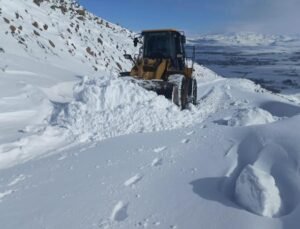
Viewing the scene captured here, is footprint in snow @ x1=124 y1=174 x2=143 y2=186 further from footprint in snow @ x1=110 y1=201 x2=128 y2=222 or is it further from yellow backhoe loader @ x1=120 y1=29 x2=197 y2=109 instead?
yellow backhoe loader @ x1=120 y1=29 x2=197 y2=109

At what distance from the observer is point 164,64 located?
12719mm

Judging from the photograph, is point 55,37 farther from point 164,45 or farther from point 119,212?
point 119,212

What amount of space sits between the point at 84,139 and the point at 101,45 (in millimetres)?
18101

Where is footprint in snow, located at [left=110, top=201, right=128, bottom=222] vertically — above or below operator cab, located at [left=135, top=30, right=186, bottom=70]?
below

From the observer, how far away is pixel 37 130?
895cm

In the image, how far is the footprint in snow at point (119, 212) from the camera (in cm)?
511

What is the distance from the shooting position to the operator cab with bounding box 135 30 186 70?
1309cm

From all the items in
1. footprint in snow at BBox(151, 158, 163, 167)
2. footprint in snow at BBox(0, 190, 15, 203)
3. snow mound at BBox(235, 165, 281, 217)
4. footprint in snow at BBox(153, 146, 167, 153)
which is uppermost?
snow mound at BBox(235, 165, 281, 217)

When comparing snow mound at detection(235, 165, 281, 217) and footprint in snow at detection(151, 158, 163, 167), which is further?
footprint in snow at detection(151, 158, 163, 167)

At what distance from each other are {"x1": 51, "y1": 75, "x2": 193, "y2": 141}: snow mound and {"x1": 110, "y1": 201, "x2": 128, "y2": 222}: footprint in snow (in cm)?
337

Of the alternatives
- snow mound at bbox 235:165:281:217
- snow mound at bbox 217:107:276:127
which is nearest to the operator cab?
snow mound at bbox 217:107:276:127

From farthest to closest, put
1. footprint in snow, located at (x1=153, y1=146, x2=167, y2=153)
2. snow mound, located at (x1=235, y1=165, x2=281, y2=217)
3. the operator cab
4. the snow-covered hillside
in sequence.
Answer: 1. the operator cab
2. footprint in snow, located at (x1=153, y1=146, x2=167, y2=153)
3. the snow-covered hillside
4. snow mound, located at (x1=235, y1=165, x2=281, y2=217)

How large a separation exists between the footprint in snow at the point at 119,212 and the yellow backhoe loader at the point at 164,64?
6.52m

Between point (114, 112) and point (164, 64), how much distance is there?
11.8ft
